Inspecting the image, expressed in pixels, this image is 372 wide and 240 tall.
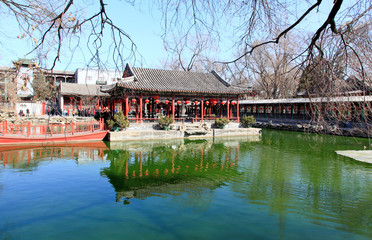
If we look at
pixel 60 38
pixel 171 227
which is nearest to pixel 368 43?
pixel 60 38

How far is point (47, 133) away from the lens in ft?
36.7

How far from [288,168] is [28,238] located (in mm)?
7124

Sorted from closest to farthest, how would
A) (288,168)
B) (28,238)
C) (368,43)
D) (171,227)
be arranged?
1. (368,43)
2. (28,238)
3. (171,227)
4. (288,168)

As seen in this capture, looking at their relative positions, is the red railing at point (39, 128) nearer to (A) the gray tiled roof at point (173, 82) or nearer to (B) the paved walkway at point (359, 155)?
(A) the gray tiled roof at point (173, 82)

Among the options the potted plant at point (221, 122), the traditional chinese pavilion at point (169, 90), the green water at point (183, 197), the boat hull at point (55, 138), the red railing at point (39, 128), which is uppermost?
the traditional chinese pavilion at point (169, 90)

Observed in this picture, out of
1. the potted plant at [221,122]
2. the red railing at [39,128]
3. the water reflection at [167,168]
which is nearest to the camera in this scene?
the water reflection at [167,168]

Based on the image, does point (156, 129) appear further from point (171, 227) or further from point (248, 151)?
point (171, 227)

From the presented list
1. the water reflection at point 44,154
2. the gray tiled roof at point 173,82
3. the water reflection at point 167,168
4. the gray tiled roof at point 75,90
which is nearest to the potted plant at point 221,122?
the gray tiled roof at point 173,82

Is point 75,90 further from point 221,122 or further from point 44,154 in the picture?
point 44,154

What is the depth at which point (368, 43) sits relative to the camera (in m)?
2.60

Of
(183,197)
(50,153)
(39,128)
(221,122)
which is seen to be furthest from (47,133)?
(221,122)

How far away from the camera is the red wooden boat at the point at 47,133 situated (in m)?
11.5

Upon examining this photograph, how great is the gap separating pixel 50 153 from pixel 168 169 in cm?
512

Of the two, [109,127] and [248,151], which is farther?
[109,127]
